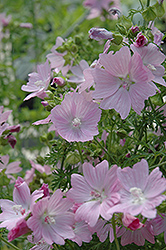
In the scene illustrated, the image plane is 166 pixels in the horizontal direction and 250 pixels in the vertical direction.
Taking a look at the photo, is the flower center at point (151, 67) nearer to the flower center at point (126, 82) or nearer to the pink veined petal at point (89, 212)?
the flower center at point (126, 82)

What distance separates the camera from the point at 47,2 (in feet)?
4.84

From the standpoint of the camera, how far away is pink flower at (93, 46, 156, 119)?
45 centimetres

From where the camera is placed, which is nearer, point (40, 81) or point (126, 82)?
point (126, 82)

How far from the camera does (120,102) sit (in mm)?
463

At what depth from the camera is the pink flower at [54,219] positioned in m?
0.43

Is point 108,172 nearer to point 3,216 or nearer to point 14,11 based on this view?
point 3,216

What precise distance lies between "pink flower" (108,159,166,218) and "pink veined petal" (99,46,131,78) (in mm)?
119

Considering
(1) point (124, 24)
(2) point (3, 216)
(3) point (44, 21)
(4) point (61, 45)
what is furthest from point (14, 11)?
(2) point (3, 216)

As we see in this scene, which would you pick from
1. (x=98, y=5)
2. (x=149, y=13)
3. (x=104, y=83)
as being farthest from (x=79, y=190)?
(x=98, y=5)

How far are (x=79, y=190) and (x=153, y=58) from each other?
19cm

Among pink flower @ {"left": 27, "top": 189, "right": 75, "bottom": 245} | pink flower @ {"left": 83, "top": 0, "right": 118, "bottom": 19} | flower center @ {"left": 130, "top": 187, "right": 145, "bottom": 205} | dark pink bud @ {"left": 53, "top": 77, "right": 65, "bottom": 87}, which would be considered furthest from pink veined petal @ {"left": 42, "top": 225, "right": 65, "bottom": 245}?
pink flower @ {"left": 83, "top": 0, "right": 118, "bottom": 19}

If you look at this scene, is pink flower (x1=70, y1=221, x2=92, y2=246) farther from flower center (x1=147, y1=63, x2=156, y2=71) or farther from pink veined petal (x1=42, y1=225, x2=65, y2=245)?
flower center (x1=147, y1=63, x2=156, y2=71)

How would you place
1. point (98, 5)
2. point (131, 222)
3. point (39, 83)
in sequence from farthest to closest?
point (98, 5), point (39, 83), point (131, 222)

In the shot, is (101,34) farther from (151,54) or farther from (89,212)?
(89,212)
